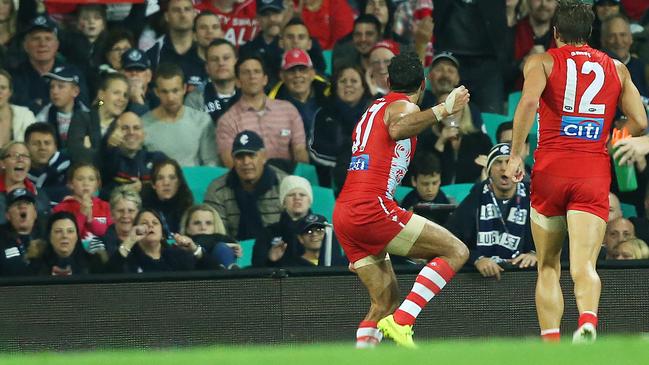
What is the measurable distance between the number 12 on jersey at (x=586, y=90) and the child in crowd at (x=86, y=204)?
4524 millimetres

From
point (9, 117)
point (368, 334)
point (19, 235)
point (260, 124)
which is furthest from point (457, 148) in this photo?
point (9, 117)

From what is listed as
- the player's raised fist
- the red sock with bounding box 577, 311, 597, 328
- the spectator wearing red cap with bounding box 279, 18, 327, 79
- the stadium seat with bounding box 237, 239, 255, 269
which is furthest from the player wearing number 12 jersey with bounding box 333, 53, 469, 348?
the spectator wearing red cap with bounding box 279, 18, 327, 79

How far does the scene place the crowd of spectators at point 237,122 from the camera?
10836mm

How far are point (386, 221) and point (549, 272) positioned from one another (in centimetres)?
106

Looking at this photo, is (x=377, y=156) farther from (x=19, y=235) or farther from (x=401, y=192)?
(x=19, y=235)

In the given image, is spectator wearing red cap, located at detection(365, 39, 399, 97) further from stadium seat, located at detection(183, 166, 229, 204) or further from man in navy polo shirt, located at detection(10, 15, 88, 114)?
man in navy polo shirt, located at detection(10, 15, 88, 114)

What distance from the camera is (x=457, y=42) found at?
42.3ft

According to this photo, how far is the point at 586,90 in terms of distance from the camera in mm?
8125

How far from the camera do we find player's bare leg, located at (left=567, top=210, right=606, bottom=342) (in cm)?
788

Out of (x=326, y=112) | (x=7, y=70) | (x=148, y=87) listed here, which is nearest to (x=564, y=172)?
(x=326, y=112)

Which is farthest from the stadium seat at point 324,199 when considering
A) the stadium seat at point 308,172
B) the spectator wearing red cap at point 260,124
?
the spectator wearing red cap at point 260,124

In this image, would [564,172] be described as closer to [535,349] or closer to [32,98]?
[535,349]

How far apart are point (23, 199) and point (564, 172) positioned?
15.6 ft

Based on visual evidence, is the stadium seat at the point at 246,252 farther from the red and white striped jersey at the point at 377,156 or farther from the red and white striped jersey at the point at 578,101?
the red and white striped jersey at the point at 578,101
